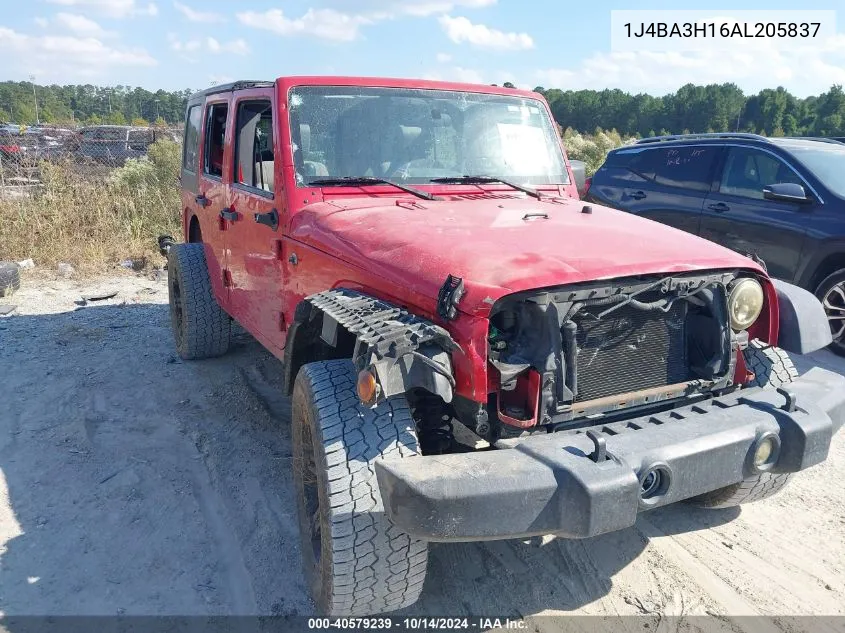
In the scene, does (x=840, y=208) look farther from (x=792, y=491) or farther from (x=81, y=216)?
(x=81, y=216)

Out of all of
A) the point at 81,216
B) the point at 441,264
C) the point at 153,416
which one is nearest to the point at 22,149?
the point at 81,216

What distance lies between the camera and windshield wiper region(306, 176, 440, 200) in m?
3.57

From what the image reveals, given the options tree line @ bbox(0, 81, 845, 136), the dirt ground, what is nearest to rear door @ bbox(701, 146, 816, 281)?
the dirt ground

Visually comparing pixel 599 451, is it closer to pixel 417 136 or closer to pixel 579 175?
pixel 417 136

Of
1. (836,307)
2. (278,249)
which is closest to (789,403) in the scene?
(278,249)

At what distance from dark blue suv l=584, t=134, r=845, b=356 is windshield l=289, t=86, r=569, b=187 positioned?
2.64m

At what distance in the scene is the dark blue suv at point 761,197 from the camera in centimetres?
579

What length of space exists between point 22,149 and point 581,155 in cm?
1451

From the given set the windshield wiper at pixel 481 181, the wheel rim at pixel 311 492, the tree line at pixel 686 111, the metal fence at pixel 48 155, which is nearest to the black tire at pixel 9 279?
the metal fence at pixel 48 155

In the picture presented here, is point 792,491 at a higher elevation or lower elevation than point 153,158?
lower

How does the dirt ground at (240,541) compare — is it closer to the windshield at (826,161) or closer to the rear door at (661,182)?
the windshield at (826,161)

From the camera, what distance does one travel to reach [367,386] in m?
2.25

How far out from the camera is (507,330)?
2.52m

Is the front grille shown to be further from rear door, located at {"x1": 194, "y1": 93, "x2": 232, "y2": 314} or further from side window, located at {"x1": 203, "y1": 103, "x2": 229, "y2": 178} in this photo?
side window, located at {"x1": 203, "y1": 103, "x2": 229, "y2": 178}
